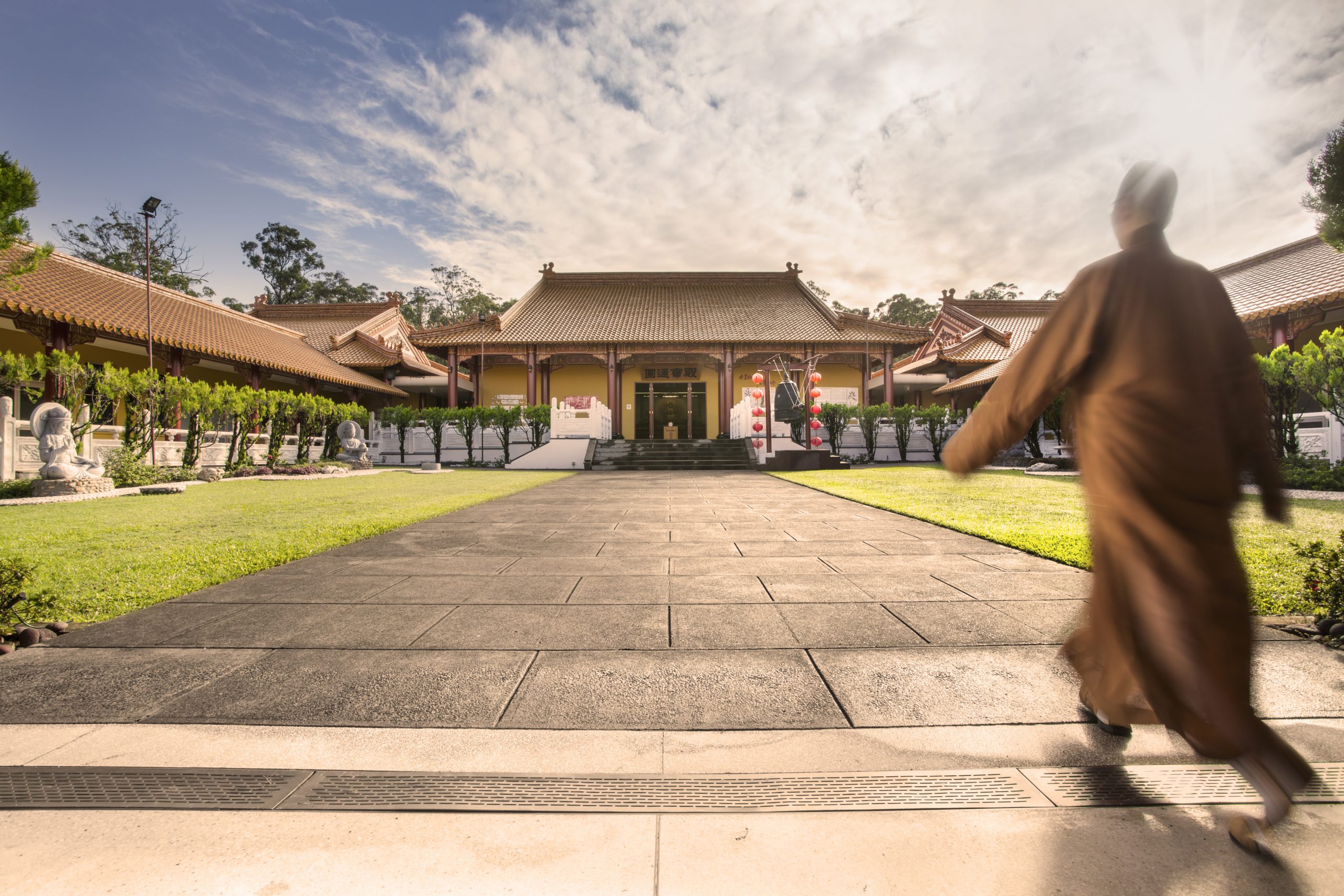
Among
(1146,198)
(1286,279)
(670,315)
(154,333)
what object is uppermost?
(670,315)

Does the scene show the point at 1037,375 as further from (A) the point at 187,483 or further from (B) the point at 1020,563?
(A) the point at 187,483

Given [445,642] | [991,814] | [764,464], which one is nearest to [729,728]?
[991,814]

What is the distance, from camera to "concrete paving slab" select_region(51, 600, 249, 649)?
2.52 m

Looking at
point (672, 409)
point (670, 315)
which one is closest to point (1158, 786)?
point (672, 409)

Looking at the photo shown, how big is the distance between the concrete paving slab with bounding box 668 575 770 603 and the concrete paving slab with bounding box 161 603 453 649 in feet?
4.01

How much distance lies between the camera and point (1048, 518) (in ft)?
19.4

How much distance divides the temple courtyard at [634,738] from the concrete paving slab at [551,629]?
18mm

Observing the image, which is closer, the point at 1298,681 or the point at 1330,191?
the point at 1298,681

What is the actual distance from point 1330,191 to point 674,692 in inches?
174

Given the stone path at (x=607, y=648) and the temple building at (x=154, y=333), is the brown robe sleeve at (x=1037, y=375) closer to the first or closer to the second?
the stone path at (x=607, y=648)

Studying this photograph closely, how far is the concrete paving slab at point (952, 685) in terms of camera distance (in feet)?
6.17

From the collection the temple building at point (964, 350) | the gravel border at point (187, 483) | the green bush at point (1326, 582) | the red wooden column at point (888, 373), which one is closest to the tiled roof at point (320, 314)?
the gravel border at point (187, 483)

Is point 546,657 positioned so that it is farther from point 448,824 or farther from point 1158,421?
point 1158,421

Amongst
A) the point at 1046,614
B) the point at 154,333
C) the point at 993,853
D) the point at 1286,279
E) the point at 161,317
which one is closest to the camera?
the point at 993,853
